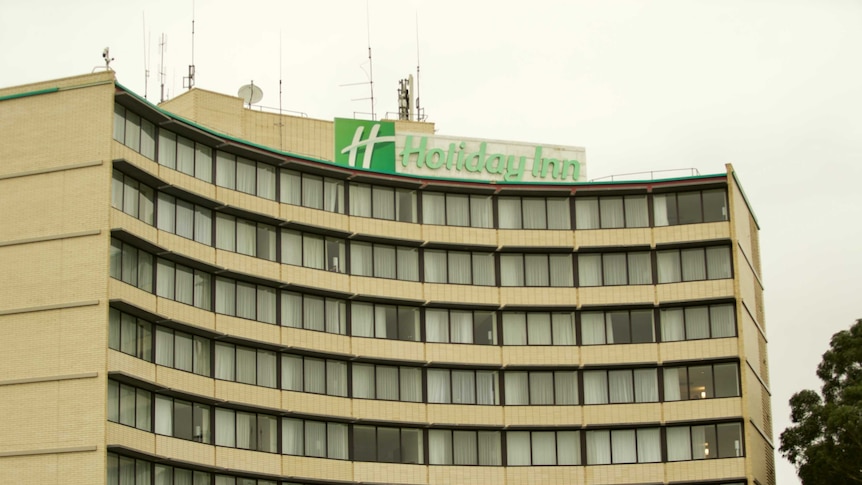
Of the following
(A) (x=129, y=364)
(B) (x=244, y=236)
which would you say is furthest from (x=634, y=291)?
(A) (x=129, y=364)

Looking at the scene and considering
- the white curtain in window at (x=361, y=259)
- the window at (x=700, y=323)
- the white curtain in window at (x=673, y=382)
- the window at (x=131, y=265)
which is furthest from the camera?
the window at (x=700, y=323)

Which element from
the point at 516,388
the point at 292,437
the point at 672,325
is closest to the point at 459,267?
the point at 516,388

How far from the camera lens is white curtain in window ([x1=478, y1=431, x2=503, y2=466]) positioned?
113 metres

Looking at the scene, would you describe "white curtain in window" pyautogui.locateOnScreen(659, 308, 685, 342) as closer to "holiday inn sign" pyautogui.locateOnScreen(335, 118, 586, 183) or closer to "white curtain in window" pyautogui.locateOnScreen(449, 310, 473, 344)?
"holiday inn sign" pyautogui.locateOnScreen(335, 118, 586, 183)

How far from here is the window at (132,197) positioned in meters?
95.7

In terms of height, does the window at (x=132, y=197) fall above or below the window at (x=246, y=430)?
above

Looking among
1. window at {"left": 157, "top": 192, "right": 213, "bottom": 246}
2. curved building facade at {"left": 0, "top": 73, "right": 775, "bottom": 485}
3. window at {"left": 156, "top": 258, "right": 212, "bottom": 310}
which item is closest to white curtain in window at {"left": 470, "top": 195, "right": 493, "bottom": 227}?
curved building facade at {"left": 0, "top": 73, "right": 775, "bottom": 485}

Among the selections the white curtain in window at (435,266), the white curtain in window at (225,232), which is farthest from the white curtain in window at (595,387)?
the white curtain in window at (225,232)

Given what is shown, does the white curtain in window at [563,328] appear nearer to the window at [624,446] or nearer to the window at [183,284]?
the window at [624,446]

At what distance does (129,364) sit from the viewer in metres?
94.2

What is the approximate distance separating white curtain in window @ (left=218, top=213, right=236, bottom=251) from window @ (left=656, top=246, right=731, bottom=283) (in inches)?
1218

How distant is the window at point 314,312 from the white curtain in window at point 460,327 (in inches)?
321

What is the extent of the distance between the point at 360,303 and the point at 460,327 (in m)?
7.55

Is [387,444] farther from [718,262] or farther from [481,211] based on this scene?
[718,262]
